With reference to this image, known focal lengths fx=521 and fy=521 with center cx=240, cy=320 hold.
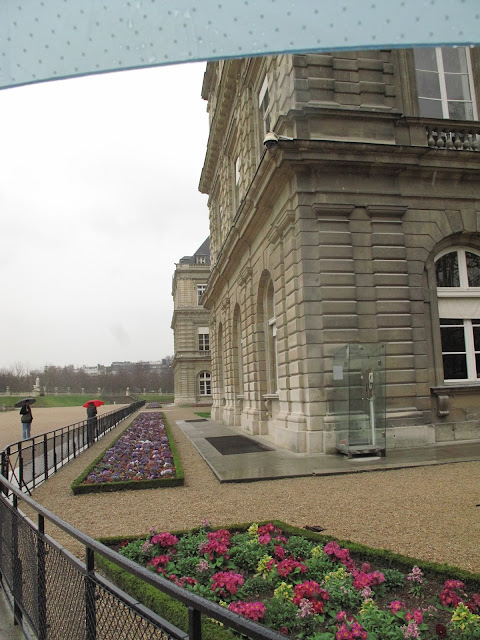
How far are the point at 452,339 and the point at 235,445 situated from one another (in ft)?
20.6

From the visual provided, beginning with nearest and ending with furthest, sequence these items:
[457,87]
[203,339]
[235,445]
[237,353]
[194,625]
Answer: [194,625], [235,445], [457,87], [237,353], [203,339]

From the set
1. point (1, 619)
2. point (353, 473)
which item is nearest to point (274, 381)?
point (353, 473)

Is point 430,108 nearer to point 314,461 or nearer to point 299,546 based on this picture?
point 314,461

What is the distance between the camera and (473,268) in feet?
44.4

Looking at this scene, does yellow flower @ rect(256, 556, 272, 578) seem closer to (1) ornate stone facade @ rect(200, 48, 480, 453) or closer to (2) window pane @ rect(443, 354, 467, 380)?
(1) ornate stone facade @ rect(200, 48, 480, 453)

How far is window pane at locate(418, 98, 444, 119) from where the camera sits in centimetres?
1391

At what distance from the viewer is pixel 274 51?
1.30m

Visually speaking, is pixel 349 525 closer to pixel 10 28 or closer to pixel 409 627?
pixel 409 627

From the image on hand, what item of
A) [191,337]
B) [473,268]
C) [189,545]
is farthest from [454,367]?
[191,337]

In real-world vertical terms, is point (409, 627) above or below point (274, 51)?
below

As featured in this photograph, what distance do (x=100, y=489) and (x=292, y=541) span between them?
5.07 metres

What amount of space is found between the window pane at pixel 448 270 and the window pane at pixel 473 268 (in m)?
0.34

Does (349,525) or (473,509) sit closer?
(349,525)

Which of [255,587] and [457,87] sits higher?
[457,87]
